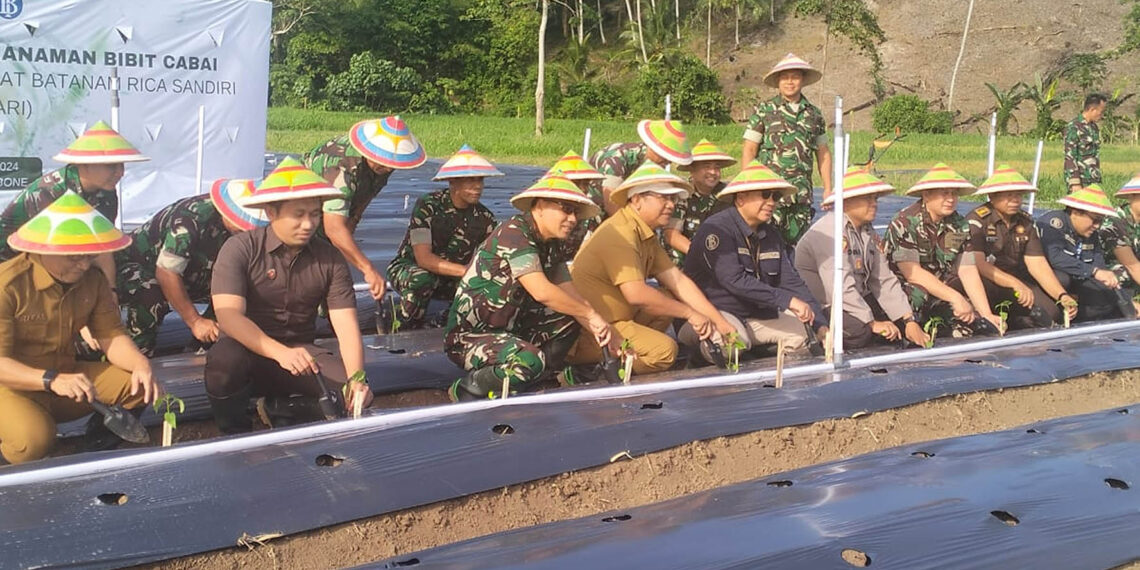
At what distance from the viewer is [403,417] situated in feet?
12.8

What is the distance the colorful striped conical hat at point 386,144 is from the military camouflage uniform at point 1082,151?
23.1 feet

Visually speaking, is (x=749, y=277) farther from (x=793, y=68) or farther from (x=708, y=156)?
(x=793, y=68)

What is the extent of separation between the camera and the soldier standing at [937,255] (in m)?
6.33

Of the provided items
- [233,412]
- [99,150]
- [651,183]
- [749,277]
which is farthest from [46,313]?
[749,277]

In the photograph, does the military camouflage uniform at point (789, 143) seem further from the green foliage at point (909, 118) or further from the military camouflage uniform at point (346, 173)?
the green foliage at point (909, 118)

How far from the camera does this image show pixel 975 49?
137ft

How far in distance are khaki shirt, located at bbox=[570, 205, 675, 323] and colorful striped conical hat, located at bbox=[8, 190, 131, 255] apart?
2.18 metres

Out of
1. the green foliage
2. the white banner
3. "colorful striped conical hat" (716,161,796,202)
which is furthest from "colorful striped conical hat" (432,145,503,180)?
the green foliage

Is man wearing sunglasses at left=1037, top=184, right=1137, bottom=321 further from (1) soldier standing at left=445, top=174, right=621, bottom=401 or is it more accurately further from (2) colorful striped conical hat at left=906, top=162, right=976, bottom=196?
(1) soldier standing at left=445, top=174, right=621, bottom=401

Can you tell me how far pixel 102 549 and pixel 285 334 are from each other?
142 centimetres

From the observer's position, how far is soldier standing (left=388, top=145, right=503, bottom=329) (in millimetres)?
5907

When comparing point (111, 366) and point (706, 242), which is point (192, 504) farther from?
point (706, 242)

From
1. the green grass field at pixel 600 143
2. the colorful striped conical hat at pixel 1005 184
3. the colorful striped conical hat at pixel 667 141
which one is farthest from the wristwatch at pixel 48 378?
the green grass field at pixel 600 143

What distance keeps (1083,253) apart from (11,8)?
807 cm
